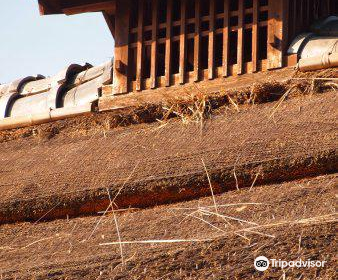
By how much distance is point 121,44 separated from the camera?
575cm

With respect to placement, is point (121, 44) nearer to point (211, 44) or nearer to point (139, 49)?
point (139, 49)

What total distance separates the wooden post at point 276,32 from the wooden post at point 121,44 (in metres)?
0.82

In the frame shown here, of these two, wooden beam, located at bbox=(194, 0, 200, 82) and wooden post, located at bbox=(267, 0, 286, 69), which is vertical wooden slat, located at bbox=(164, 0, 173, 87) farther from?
wooden post, located at bbox=(267, 0, 286, 69)

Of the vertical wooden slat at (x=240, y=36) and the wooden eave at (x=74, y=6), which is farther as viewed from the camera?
the wooden eave at (x=74, y=6)

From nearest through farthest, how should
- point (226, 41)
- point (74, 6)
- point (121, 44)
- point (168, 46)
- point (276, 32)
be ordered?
point (276, 32) < point (226, 41) < point (168, 46) < point (121, 44) < point (74, 6)

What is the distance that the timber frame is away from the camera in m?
5.40

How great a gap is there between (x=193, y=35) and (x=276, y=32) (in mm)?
469

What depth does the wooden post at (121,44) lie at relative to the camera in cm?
564

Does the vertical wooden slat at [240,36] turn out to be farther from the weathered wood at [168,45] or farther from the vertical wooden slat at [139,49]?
the vertical wooden slat at [139,49]

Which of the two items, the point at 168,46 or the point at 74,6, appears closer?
the point at 168,46

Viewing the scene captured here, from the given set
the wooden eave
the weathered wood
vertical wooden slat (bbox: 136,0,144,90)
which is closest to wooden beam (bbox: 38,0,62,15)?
the wooden eave

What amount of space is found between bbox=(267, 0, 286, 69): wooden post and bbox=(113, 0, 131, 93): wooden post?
817 millimetres

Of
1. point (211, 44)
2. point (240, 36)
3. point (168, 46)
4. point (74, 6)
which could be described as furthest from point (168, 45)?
point (74, 6)

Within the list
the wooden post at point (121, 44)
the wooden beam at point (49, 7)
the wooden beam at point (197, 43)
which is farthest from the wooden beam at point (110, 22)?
the wooden beam at point (197, 43)
